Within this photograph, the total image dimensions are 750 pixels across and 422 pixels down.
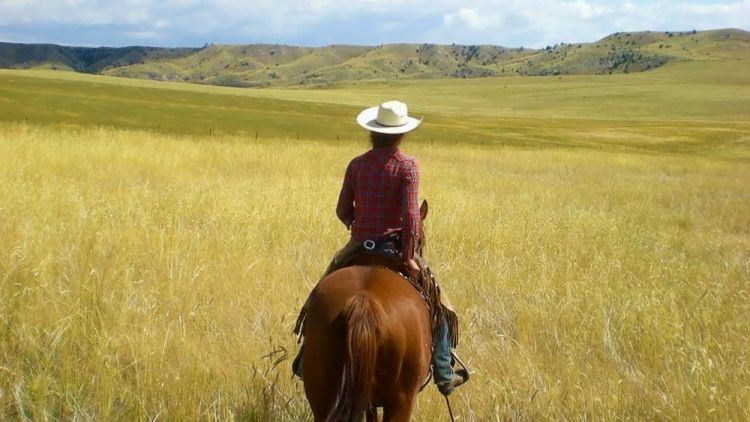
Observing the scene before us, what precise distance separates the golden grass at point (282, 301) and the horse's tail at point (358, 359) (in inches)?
51.7

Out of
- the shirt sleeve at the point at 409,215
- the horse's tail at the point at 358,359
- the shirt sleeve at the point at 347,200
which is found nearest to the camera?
the horse's tail at the point at 358,359

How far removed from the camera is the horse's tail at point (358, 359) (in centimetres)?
299

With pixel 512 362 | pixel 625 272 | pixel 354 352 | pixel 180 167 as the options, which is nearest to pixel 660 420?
pixel 512 362

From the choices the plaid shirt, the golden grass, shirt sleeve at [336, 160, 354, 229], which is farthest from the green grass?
the plaid shirt

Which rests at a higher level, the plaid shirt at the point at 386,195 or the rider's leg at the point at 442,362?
the plaid shirt at the point at 386,195

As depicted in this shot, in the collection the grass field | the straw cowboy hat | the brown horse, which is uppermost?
the straw cowboy hat

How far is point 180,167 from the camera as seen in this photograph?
728 inches

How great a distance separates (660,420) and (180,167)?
15.8m

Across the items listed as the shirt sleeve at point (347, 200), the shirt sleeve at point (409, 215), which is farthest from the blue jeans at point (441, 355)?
the shirt sleeve at point (347, 200)

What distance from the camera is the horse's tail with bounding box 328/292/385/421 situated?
299 centimetres

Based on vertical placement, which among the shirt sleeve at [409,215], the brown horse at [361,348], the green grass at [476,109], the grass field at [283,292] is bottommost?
the green grass at [476,109]

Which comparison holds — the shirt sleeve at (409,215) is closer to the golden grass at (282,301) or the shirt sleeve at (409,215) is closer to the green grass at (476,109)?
the golden grass at (282,301)

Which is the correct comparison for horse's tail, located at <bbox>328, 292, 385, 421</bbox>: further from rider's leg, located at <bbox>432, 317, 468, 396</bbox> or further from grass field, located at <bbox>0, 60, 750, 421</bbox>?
grass field, located at <bbox>0, 60, 750, 421</bbox>

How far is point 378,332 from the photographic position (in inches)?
121
